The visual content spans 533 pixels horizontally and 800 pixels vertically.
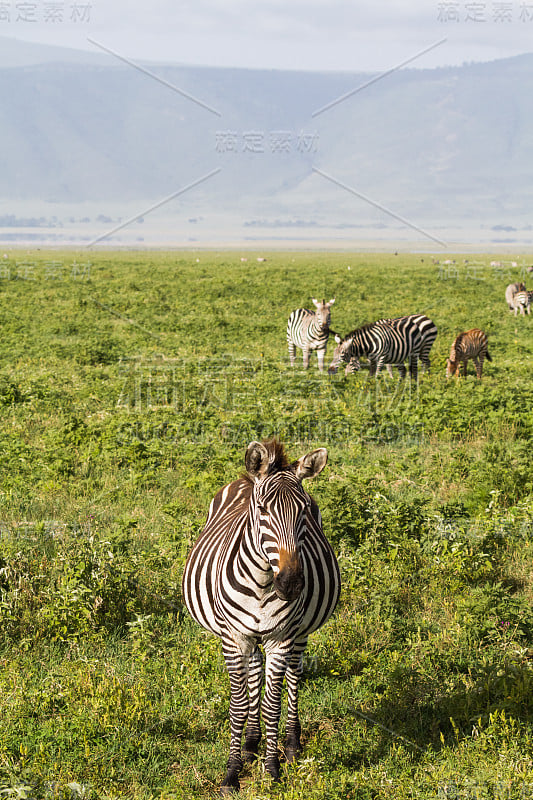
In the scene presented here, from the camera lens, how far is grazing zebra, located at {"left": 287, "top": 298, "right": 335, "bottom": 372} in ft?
65.1

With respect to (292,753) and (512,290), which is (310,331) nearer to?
(292,753)

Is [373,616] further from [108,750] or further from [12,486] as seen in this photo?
[12,486]

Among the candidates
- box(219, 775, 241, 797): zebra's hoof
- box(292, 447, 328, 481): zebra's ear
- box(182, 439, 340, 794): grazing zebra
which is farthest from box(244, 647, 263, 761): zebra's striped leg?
box(292, 447, 328, 481): zebra's ear

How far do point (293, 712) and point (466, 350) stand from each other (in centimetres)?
1506

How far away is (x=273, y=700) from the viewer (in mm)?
4539

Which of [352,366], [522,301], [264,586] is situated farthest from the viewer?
[522,301]

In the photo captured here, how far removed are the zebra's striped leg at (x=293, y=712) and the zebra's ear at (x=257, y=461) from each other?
1484 millimetres

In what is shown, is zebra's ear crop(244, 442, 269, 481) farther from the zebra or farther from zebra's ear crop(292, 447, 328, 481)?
the zebra

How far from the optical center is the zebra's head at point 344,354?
18.3 meters

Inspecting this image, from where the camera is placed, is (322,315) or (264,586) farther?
(322,315)

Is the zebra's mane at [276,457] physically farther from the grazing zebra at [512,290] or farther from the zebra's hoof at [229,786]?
the grazing zebra at [512,290]

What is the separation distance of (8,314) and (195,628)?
2417 cm
